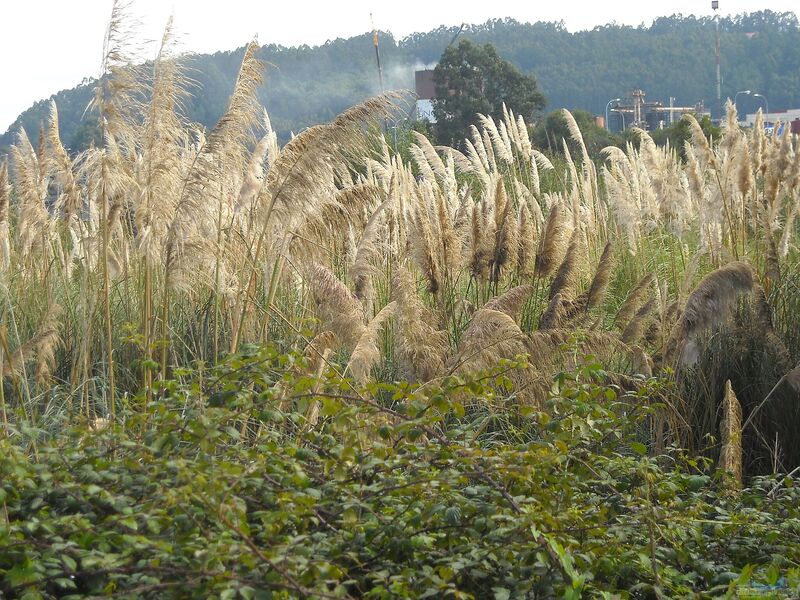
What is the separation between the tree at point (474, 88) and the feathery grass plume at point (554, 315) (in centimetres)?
3621

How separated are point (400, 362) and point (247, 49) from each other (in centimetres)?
170

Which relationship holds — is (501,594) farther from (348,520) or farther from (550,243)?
(550,243)

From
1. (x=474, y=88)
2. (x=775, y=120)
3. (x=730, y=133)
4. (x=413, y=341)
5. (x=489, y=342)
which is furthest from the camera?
(x=474, y=88)

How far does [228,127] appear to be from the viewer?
16.2ft

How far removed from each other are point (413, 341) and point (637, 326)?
1.20 meters

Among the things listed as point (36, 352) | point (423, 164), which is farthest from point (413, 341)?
point (423, 164)

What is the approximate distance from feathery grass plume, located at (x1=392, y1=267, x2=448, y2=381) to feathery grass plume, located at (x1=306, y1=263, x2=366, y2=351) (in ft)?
0.59

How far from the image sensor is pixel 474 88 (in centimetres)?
4431

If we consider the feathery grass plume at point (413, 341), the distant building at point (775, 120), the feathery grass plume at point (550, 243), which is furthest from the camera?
the distant building at point (775, 120)

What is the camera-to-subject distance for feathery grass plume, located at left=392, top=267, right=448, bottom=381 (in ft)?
15.7

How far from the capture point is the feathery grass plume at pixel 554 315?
529 centimetres

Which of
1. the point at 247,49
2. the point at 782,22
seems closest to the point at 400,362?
the point at 247,49

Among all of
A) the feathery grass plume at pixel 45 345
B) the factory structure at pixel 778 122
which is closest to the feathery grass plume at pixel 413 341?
the feathery grass plume at pixel 45 345

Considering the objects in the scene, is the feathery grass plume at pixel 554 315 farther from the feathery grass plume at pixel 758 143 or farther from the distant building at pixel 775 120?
the feathery grass plume at pixel 758 143
